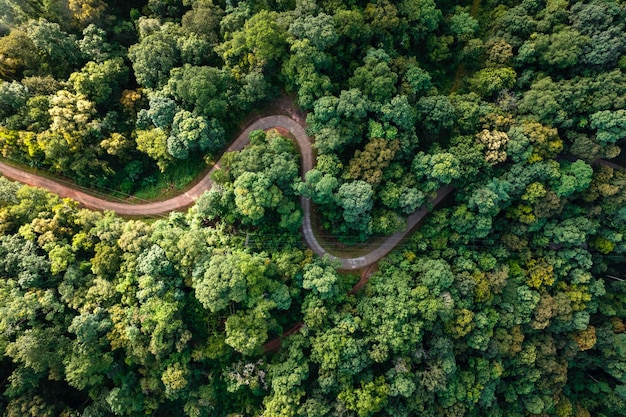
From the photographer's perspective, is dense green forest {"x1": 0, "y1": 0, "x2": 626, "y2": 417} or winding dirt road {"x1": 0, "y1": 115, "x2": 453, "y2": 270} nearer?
dense green forest {"x1": 0, "y1": 0, "x2": 626, "y2": 417}

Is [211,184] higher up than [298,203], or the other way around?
[211,184]

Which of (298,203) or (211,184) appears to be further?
(211,184)

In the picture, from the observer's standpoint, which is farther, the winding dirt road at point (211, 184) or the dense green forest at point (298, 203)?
the winding dirt road at point (211, 184)

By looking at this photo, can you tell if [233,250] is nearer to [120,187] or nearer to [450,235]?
[120,187]
